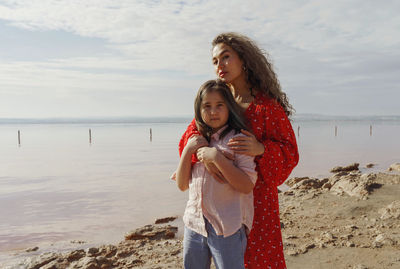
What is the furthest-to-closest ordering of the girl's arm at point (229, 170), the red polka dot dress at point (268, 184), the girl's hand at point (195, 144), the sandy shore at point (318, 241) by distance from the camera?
the sandy shore at point (318, 241) < the red polka dot dress at point (268, 184) < the girl's hand at point (195, 144) < the girl's arm at point (229, 170)

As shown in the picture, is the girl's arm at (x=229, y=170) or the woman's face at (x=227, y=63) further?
the woman's face at (x=227, y=63)

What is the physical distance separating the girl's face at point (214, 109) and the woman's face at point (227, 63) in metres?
0.36

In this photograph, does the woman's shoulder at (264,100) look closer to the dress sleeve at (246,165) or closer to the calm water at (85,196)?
the dress sleeve at (246,165)

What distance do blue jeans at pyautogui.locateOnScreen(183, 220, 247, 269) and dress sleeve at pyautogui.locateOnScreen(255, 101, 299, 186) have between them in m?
0.43

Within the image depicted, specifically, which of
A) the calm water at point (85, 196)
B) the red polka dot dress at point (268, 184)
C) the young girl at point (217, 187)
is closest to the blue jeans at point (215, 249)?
the young girl at point (217, 187)

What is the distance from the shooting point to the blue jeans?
2.17m

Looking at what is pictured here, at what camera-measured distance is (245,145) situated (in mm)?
2166

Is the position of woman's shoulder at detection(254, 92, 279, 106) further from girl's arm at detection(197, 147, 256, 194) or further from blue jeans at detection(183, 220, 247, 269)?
blue jeans at detection(183, 220, 247, 269)

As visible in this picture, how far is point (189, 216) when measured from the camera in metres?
2.34

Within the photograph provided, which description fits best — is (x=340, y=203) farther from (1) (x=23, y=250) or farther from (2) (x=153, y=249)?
(1) (x=23, y=250)

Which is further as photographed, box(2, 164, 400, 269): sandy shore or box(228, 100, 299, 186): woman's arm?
box(2, 164, 400, 269): sandy shore

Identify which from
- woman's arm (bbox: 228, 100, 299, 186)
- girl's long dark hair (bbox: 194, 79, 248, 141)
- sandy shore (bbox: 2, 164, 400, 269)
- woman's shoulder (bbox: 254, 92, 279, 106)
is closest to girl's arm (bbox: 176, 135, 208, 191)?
girl's long dark hair (bbox: 194, 79, 248, 141)

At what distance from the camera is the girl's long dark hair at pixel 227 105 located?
230 cm

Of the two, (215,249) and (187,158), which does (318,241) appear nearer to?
(215,249)
